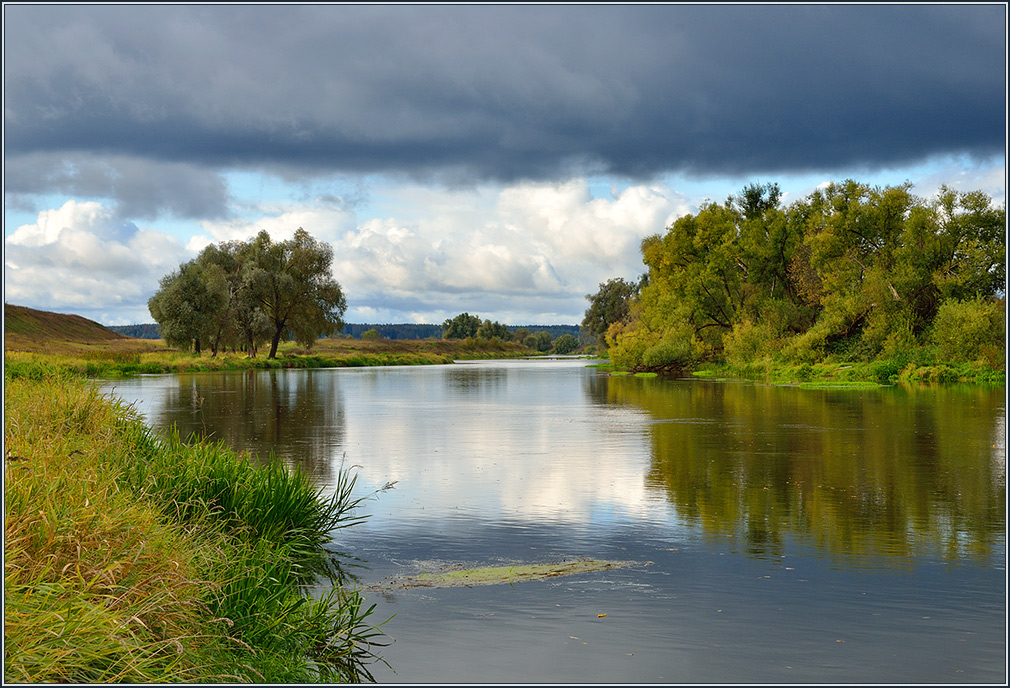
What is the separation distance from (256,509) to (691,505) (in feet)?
19.5

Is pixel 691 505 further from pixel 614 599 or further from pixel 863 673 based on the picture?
pixel 863 673

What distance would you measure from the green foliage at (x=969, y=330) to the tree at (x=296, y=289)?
2137 inches

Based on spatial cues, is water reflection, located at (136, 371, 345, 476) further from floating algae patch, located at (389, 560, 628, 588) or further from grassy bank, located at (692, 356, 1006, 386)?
grassy bank, located at (692, 356, 1006, 386)

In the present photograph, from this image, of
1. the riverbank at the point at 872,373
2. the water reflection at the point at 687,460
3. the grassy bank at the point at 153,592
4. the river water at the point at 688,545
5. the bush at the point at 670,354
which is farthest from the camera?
the bush at the point at 670,354

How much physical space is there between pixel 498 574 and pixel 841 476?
26.5ft

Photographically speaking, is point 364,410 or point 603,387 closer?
point 364,410

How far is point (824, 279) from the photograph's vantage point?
175 feet

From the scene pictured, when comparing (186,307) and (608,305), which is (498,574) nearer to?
(186,307)

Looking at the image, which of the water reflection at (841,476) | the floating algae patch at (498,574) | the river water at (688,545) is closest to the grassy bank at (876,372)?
the water reflection at (841,476)

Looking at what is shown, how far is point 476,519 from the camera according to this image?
428 inches

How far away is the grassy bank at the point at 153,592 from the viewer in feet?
16.2

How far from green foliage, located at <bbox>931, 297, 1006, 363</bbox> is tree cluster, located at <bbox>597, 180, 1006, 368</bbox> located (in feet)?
0.27

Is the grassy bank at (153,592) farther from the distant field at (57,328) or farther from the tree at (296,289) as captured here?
the distant field at (57,328)

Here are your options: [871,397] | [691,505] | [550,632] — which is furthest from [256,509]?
[871,397]
